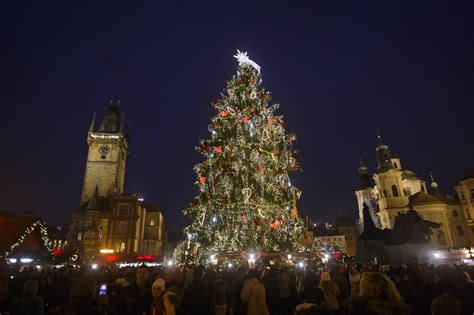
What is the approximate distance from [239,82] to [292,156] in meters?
7.40

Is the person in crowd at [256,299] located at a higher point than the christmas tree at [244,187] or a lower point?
lower

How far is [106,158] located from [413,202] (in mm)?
66683

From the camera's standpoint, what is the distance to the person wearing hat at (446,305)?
10.8ft

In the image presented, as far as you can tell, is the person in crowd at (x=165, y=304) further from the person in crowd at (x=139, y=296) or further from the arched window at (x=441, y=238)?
the arched window at (x=441, y=238)

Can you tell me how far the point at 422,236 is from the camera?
813 inches

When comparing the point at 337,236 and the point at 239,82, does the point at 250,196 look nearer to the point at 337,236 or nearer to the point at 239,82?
the point at 239,82

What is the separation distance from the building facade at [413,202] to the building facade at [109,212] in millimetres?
46522

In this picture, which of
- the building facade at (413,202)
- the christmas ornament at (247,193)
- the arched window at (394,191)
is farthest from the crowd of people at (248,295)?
the arched window at (394,191)

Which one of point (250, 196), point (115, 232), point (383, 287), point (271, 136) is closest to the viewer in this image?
point (383, 287)

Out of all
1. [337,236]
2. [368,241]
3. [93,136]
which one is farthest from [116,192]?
[337,236]

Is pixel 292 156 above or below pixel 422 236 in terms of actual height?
above

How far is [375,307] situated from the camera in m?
3.38

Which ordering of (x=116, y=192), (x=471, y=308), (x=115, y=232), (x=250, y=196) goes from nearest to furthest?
(x=471, y=308), (x=250, y=196), (x=115, y=232), (x=116, y=192)

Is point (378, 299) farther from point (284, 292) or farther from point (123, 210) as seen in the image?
point (123, 210)
